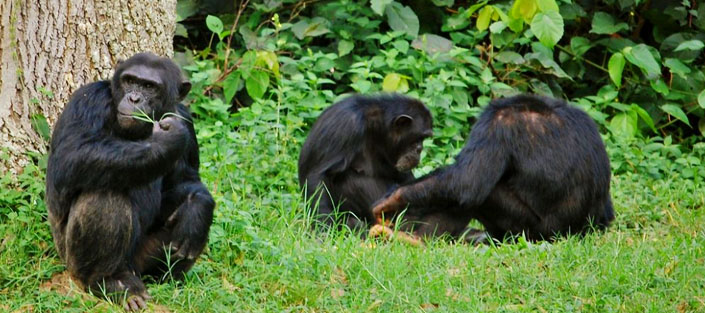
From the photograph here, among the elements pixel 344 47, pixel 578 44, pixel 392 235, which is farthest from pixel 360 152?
pixel 578 44

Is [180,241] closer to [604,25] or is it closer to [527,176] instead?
[527,176]

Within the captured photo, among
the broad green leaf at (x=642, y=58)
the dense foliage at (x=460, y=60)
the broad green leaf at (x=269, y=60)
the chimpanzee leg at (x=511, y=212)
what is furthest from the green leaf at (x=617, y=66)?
the broad green leaf at (x=269, y=60)

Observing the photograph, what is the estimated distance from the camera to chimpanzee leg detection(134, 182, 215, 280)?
5801 mm

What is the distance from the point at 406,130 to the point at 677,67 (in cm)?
358

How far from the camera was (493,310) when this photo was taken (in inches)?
217

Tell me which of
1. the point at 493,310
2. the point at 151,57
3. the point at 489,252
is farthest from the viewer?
the point at 489,252

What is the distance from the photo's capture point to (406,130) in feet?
28.0

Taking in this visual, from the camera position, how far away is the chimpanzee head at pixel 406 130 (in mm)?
8500

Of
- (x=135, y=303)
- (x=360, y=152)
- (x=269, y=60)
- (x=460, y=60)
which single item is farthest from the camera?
(x=460, y=60)

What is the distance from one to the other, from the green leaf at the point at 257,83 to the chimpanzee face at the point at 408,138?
1.77 m

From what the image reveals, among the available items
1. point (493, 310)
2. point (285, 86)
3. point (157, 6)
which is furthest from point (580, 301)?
point (285, 86)

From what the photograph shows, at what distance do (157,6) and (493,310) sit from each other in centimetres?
334

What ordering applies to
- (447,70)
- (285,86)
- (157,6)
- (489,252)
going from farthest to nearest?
(447,70), (285,86), (157,6), (489,252)

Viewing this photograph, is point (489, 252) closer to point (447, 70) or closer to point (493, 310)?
point (493, 310)
